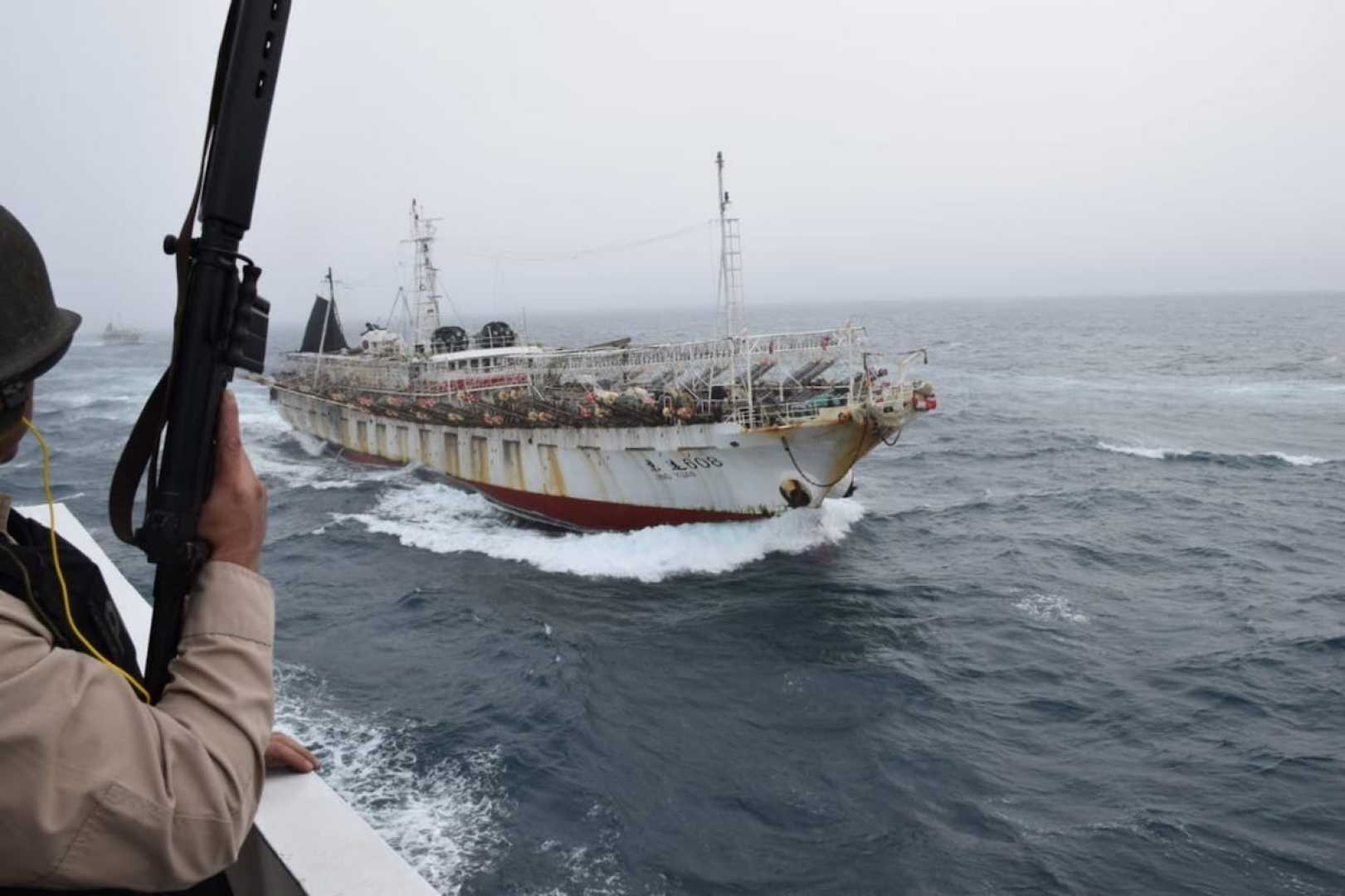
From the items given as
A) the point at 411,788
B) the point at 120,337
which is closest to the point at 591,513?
the point at 411,788

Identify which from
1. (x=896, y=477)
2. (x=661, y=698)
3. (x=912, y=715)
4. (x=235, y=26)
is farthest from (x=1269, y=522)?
(x=235, y=26)

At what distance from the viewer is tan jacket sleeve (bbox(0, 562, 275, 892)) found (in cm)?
147

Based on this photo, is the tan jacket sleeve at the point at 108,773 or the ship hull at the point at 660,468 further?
the ship hull at the point at 660,468

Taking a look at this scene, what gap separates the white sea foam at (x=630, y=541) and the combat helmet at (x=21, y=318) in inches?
907

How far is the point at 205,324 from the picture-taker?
216cm

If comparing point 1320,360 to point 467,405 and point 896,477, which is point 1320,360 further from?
point 467,405

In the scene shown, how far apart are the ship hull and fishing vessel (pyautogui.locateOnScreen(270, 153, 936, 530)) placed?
4 cm

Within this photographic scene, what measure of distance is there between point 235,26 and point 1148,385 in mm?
72979

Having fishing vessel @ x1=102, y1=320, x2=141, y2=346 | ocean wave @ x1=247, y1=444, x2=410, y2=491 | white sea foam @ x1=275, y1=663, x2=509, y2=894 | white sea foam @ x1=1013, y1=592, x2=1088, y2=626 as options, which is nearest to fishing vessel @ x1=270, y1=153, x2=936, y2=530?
ocean wave @ x1=247, y1=444, x2=410, y2=491

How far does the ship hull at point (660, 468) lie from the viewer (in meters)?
25.7

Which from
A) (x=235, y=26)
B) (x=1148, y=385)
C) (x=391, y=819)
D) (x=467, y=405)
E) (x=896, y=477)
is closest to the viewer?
(x=235, y=26)

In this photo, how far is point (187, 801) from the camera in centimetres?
165

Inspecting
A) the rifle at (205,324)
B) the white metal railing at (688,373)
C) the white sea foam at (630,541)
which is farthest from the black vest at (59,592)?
the white sea foam at (630,541)

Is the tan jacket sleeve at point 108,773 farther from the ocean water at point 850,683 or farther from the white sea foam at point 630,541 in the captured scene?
the white sea foam at point 630,541
